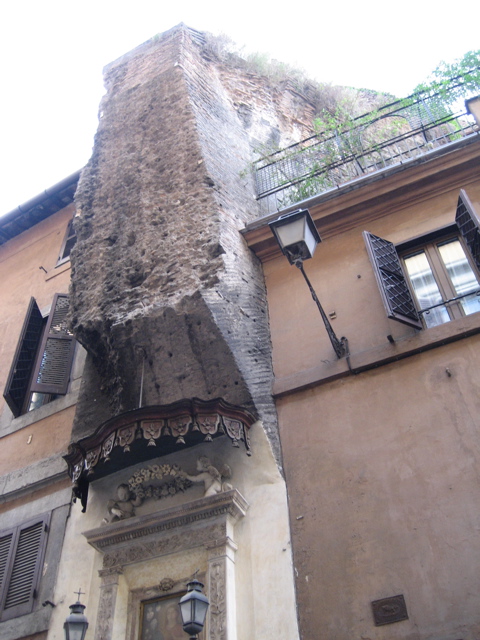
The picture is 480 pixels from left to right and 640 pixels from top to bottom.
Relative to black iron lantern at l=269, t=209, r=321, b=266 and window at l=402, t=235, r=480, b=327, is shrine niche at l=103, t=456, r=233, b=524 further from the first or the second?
window at l=402, t=235, r=480, b=327

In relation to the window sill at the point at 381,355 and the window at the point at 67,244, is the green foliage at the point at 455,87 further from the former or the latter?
the window at the point at 67,244

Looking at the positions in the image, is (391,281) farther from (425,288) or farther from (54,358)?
(54,358)

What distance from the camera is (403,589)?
5.02 meters

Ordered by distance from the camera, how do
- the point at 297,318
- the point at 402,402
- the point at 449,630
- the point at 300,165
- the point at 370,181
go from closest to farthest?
1. the point at 449,630
2. the point at 402,402
3. the point at 297,318
4. the point at 370,181
5. the point at 300,165

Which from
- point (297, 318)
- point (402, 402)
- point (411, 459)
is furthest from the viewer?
point (297, 318)

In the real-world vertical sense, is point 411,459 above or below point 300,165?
below

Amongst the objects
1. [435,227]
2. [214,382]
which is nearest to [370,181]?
[435,227]

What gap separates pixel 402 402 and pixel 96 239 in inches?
185

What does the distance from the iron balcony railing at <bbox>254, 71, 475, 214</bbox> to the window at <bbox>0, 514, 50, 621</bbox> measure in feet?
18.1

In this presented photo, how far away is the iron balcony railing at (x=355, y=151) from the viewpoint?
9.13 meters

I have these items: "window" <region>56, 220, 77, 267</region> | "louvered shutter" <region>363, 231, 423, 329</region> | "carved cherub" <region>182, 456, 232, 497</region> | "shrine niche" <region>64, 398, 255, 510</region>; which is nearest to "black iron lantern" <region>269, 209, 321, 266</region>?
"louvered shutter" <region>363, 231, 423, 329</region>

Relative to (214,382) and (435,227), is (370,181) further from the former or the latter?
(214,382)

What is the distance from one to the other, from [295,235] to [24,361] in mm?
4947

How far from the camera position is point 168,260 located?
7578mm
